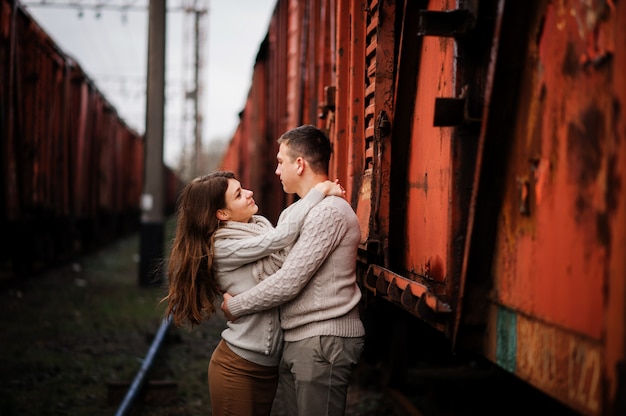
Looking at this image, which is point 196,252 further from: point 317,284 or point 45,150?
point 45,150

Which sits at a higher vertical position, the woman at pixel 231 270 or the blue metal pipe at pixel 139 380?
the woman at pixel 231 270

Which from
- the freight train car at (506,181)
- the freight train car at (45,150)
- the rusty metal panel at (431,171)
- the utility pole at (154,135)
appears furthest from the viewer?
the utility pole at (154,135)

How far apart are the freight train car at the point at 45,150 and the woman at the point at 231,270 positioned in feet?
24.4

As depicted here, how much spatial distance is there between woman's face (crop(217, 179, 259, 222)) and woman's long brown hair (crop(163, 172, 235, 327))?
0.8 inches

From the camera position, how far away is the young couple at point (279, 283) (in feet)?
8.71

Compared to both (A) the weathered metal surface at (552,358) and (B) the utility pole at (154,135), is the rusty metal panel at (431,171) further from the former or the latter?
(B) the utility pole at (154,135)

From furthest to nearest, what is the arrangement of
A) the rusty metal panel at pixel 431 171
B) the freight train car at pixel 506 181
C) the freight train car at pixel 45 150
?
the freight train car at pixel 45 150 → the rusty metal panel at pixel 431 171 → the freight train car at pixel 506 181

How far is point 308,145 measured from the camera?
2.86 meters

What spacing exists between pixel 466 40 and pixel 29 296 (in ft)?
30.1

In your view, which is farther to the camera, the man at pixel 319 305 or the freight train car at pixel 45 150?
the freight train car at pixel 45 150

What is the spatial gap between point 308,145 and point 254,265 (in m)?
0.53

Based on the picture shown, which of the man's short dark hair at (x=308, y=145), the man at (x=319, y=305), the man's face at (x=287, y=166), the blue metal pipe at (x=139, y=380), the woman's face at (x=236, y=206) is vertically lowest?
the blue metal pipe at (x=139, y=380)

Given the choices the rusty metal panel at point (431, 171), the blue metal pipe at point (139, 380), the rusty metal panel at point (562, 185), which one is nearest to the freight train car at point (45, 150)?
the blue metal pipe at point (139, 380)

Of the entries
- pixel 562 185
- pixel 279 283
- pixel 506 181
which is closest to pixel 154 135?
pixel 279 283
